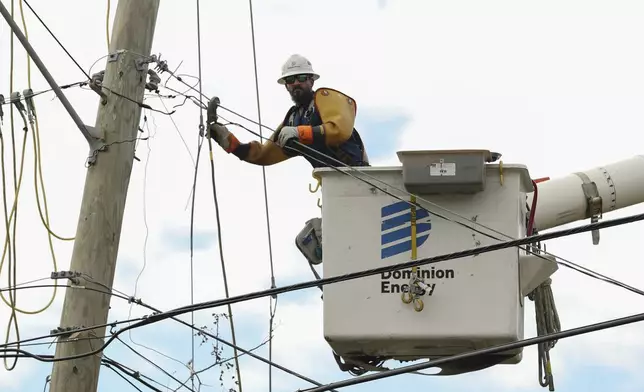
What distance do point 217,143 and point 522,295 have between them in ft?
7.63

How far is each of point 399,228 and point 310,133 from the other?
1181mm

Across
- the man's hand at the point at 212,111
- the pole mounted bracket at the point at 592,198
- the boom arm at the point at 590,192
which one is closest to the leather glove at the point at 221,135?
the man's hand at the point at 212,111

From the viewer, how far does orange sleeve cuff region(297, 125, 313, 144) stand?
921 cm

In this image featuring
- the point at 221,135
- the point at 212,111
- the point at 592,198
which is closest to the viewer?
the point at 212,111

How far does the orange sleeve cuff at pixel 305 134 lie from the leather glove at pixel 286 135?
0.02 meters

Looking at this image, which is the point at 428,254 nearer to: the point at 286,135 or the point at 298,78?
the point at 286,135

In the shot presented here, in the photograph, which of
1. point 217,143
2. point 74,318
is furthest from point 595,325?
point 217,143

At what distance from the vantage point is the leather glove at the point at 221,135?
9.34 m

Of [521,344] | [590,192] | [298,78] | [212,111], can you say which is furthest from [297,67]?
[521,344]

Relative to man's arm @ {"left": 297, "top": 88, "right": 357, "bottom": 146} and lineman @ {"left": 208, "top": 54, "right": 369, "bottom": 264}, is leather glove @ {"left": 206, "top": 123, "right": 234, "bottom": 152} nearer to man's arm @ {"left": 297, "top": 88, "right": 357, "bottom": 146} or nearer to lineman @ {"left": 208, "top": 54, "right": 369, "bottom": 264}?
lineman @ {"left": 208, "top": 54, "right": 369, "bottom": 264}

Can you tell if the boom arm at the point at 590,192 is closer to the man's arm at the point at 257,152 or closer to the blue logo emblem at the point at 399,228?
the blue logo emblem at the point at 399,228

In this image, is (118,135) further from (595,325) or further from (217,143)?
(595,325)

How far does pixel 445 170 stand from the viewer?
8.16m

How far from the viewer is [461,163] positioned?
8141 millimetres
